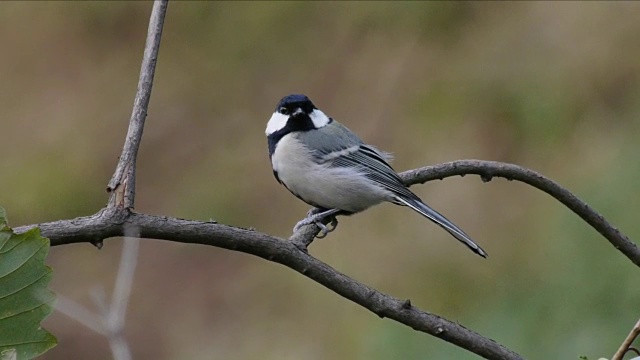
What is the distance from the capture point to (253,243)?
5.91ft

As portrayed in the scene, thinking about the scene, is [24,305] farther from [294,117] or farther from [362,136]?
[362,136]

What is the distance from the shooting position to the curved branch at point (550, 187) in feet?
8.84

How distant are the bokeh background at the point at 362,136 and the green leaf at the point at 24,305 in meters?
3.78

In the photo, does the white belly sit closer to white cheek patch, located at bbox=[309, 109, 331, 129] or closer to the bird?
the bird

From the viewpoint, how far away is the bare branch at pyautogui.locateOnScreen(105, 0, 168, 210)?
176 cm

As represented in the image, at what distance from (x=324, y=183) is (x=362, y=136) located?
439 centimetres

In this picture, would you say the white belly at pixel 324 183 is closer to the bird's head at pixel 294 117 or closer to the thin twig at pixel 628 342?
the bird's head at pixel 294 117

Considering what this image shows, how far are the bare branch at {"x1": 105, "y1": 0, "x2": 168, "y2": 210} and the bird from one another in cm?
126

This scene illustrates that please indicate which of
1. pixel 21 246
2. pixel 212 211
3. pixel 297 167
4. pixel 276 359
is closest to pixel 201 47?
pixel 212 211

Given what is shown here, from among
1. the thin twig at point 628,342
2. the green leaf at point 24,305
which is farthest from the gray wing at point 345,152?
the green leaf at point 24,305

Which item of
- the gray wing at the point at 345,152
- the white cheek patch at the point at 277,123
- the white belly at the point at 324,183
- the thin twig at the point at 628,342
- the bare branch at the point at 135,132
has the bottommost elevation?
the thin twig at the point at 628,342

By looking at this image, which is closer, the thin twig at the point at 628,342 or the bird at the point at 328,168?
the thin twig at the point at 628,342

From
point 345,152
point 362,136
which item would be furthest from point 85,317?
point 362,136

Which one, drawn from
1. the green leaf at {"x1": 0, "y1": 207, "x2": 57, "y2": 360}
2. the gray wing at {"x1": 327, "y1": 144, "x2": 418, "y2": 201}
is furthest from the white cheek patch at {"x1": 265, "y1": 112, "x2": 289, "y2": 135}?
the green leaf at {"x1": 0, "y1": 207, "x2": 57, "y2": 360}
